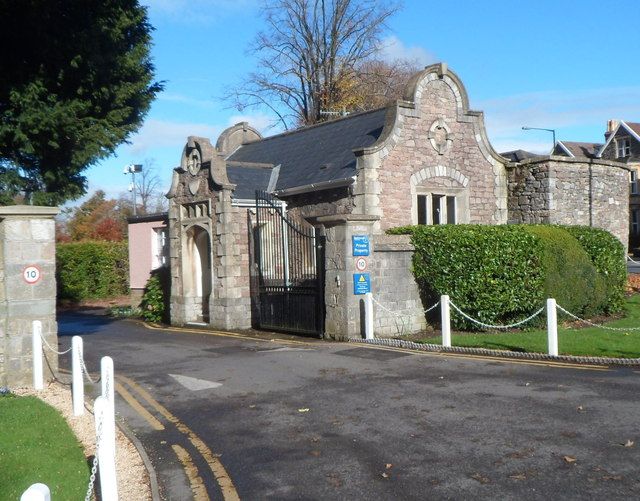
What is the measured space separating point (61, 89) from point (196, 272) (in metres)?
8.54

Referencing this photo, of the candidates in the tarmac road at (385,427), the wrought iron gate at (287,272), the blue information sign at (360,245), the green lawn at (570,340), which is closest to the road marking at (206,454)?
the tarmac road at (385,427)

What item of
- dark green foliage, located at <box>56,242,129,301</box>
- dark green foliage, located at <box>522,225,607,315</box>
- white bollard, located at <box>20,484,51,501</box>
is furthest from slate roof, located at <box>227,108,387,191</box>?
white bollard, located at <box>20,484,51,501</box>

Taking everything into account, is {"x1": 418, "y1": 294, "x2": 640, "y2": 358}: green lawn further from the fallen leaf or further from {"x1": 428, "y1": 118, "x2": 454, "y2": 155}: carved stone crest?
the fallen leaf

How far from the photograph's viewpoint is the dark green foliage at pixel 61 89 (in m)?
12.7

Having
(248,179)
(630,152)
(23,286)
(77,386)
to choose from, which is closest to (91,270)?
(248,179)

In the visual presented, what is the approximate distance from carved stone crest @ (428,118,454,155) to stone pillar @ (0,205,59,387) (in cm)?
1088

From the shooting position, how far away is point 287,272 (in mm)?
17875

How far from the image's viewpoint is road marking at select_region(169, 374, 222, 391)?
10695 mm

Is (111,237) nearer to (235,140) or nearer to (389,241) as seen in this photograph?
(235,140)

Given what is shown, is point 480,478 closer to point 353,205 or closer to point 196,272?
point 353,205

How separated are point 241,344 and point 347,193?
4.94 m

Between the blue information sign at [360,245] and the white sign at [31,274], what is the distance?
6.40 metres

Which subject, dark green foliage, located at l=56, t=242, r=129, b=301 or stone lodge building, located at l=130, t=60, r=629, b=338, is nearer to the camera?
stone lodge building, located at l=130, t=60, r=629, b=338

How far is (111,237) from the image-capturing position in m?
53.3
